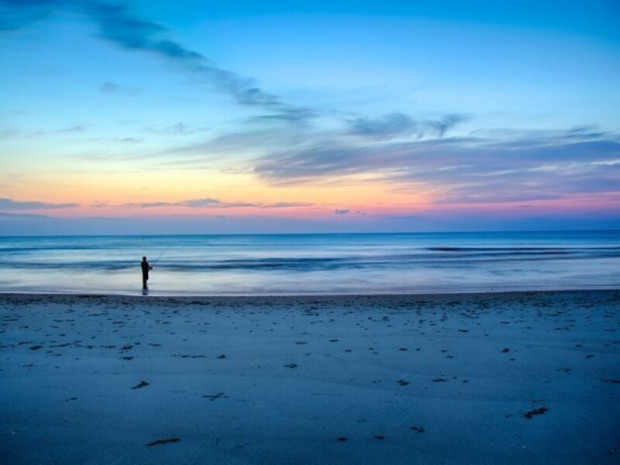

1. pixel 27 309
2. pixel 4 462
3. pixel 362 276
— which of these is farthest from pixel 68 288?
pixel 4 462

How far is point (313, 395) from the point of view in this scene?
177 inches

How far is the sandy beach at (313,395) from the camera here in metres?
3.37

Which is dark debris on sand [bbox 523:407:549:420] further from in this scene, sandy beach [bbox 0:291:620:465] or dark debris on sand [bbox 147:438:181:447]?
dark debris on sand [bbox 147:438:181:447]

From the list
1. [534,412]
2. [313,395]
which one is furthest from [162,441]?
[534,412]

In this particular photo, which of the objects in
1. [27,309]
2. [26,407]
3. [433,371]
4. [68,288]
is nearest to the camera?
[26,407]

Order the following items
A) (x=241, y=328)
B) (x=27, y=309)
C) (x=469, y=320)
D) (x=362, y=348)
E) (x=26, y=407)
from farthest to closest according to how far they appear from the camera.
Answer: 1. (x=27, y=309)
2. (x=469, y=320)
3. (x=241, y=328)
4. (x=362, y=348)
5. (x=26, y=407)

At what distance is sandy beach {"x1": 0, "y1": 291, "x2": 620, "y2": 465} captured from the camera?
337 centimetres

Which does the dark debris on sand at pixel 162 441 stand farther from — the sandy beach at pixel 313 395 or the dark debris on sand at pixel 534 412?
the dark debris on sand at pixel 534 412

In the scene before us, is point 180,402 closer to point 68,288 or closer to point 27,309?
point 27,309

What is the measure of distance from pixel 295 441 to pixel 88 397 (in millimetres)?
2181

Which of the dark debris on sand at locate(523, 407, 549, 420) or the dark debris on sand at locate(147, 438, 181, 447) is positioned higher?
the dark debris on sand at locate(147, 438, 181, 447)

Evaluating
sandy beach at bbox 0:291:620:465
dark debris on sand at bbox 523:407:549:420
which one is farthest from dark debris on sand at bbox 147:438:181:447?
dark debris on sand at bbox 523:407:549:420

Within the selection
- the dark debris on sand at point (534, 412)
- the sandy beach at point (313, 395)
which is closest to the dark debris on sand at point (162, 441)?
the sandy beach at point (313, 395)

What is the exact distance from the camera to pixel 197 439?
3.54m
